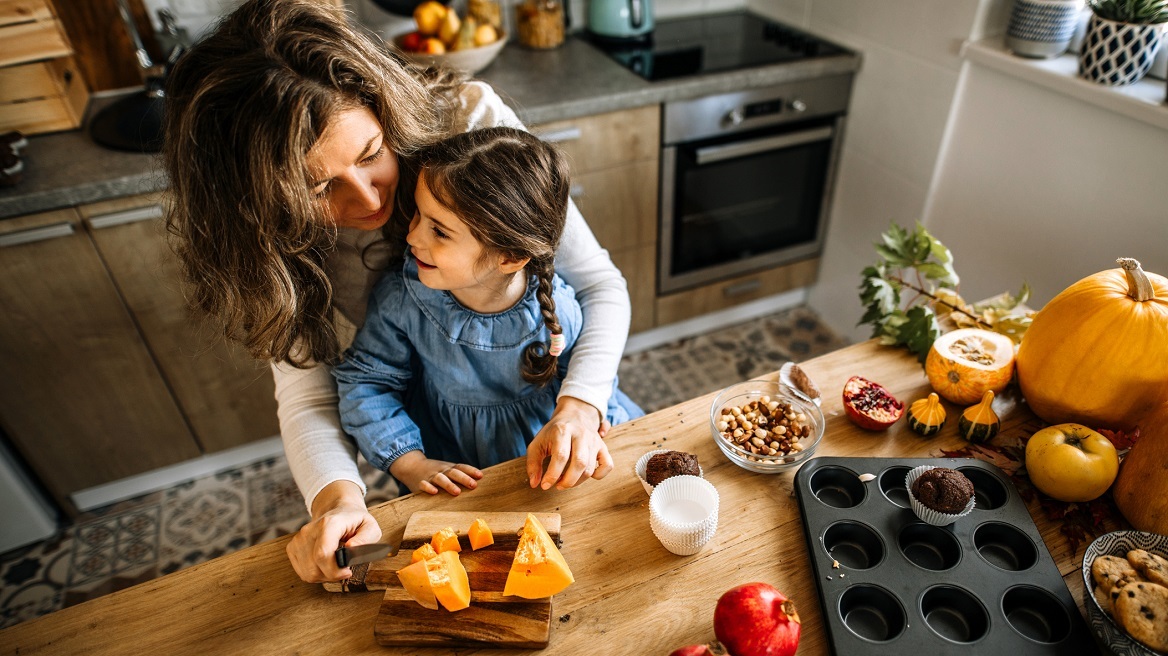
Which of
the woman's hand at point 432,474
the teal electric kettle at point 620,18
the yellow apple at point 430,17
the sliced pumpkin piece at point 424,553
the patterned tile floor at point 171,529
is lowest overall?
the patterned tile floor at point 171,529

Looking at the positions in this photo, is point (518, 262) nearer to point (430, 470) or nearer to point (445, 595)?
point (430, 470)

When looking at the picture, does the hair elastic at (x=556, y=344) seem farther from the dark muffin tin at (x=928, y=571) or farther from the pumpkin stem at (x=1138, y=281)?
the pumpkin stem at (x=1138, y=281)

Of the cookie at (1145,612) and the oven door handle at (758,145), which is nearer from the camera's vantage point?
the cookie at (1145,612)

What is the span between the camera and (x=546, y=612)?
2.58 feet

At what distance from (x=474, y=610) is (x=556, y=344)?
426 millimetres

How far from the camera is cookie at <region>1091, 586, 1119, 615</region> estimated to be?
28.0 inches

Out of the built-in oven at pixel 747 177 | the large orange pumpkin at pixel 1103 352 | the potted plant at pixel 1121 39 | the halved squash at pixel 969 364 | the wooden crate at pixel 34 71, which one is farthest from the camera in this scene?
the built-in oven at pixel 747 177

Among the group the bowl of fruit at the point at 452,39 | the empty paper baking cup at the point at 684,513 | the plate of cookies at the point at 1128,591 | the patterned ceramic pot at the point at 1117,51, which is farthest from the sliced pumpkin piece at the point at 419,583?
the patterned ceramic pot at the point at 1117,51

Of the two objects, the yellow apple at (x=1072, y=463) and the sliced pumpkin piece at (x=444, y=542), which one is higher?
the yellow apple at (x=1072, y=463)

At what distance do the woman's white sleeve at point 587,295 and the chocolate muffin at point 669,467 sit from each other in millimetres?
192

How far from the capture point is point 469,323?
3.56 feet

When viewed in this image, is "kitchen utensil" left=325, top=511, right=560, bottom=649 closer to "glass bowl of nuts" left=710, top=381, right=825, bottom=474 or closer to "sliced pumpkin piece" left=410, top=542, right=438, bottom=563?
"sliced pumpkin piece" left=410, top=542, right=438, bottom=563

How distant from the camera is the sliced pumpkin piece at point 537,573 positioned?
78cm

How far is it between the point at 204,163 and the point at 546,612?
0.67 m
